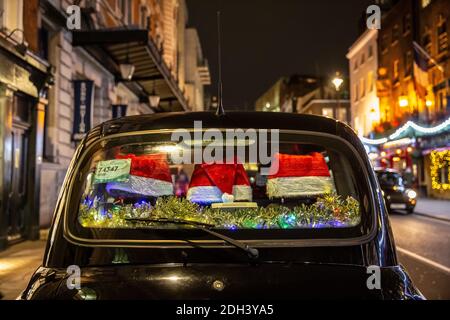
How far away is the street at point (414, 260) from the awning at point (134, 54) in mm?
6301

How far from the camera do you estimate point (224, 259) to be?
7.09 feet

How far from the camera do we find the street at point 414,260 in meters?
7.16

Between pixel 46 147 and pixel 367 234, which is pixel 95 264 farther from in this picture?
pixel 46 147

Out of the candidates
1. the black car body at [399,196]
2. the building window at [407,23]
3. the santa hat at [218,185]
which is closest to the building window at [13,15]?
the santa hat at [218,185]

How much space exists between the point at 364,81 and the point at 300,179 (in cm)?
4465

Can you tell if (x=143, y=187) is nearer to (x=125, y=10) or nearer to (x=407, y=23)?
(x=125, y=10)

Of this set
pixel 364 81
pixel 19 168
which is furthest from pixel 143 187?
pixel 364 81

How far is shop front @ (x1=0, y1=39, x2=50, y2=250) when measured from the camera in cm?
1064

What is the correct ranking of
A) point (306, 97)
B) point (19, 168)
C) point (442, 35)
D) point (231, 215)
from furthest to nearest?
point (306, 97) → point (442, 35) → point (19, 168) → point (231, 215)

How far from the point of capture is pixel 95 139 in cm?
254

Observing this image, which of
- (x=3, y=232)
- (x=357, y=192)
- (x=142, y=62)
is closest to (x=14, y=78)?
(x=3, y=232)

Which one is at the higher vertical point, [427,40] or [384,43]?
[384,43]

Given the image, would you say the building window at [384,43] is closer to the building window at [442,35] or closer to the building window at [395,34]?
the building window at [395,34]

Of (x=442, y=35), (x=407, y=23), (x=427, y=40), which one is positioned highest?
(x=407, y=23)
